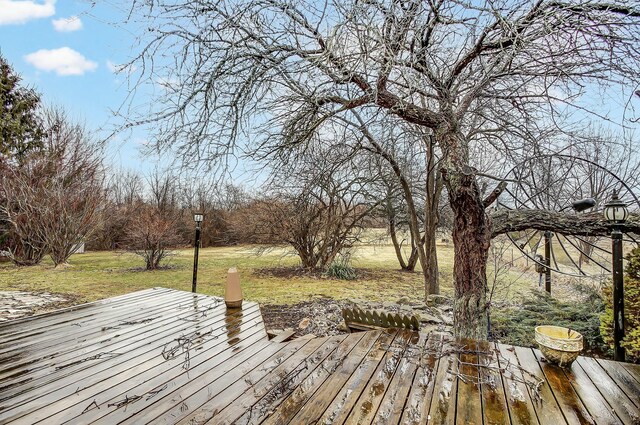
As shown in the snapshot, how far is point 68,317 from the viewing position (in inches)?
149

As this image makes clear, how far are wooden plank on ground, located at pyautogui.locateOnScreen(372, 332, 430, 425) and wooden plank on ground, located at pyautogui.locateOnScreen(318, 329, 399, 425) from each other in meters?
0.17

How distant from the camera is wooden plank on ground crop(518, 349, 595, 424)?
5.81 ft

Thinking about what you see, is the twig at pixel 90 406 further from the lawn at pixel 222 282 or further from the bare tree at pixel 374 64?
the lawn at pixel 222 282

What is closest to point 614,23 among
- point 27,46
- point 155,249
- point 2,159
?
point 27,46

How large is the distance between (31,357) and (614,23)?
17.4 ft

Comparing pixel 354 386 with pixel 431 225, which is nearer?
pixel 354 386

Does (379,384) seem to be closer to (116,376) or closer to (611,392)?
(611,392)

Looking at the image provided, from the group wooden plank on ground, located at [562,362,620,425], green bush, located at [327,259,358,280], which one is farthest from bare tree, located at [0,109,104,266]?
wooden plank on ground, located at [562,362,620,425]

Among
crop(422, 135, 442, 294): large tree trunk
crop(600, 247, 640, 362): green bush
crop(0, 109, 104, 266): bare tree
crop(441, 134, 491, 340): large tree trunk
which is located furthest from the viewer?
crop(0, 109, 104, 266): bare tree

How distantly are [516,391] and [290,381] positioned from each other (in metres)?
1.48

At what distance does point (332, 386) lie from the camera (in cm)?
215

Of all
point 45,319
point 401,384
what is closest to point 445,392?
point 401,384

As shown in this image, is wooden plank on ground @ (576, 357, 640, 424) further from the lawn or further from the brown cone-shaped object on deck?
the lawn

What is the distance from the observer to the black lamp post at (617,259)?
2.88 metres
